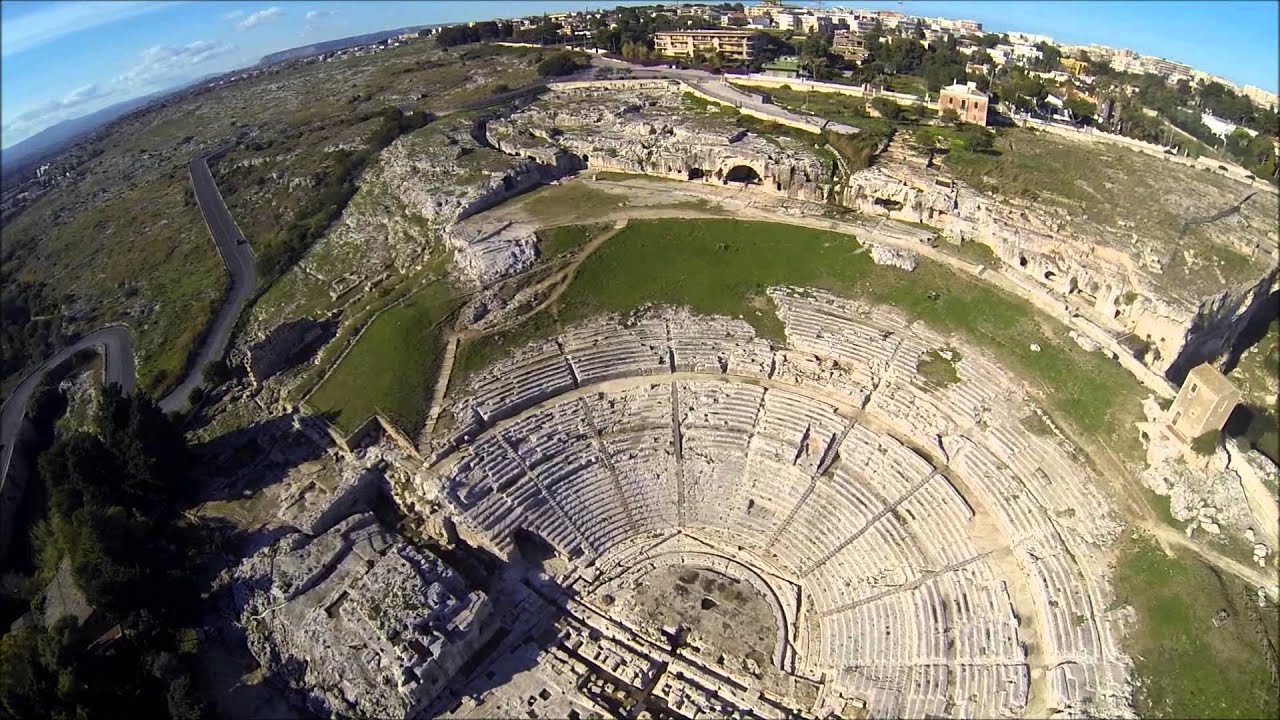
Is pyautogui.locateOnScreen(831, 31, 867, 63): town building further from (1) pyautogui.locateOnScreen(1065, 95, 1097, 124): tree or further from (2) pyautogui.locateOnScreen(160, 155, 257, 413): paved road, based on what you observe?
(2) pyautogui.locateOnScreen(160, 155, 257, 413): paved road

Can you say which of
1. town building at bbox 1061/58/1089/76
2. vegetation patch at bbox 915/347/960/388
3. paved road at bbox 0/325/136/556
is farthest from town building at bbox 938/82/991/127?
paved road at bbox 0/325/136/556

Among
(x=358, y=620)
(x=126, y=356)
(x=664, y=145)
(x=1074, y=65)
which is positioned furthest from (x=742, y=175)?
(x=1074, y=65)

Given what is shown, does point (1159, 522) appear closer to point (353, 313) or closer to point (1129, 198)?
point (1129, 198)

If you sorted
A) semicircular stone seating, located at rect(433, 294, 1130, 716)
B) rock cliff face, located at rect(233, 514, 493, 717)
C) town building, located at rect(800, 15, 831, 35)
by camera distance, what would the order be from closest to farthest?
1. rock cliff face, located at rect(233, 514, 493, 717)
2. semicircular stone seating, located at rect(433, 294, 1130, 716)
3. town building, located at rect(800, 15, 831, 35)

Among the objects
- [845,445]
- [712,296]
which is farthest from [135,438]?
[845,445]

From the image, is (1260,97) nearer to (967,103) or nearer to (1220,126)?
(1220,126)

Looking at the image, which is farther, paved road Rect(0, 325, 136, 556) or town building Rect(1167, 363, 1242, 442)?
paved road Rect(0, 325, 136, 556)

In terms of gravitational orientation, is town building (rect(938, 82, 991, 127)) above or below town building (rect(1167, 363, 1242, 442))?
above
